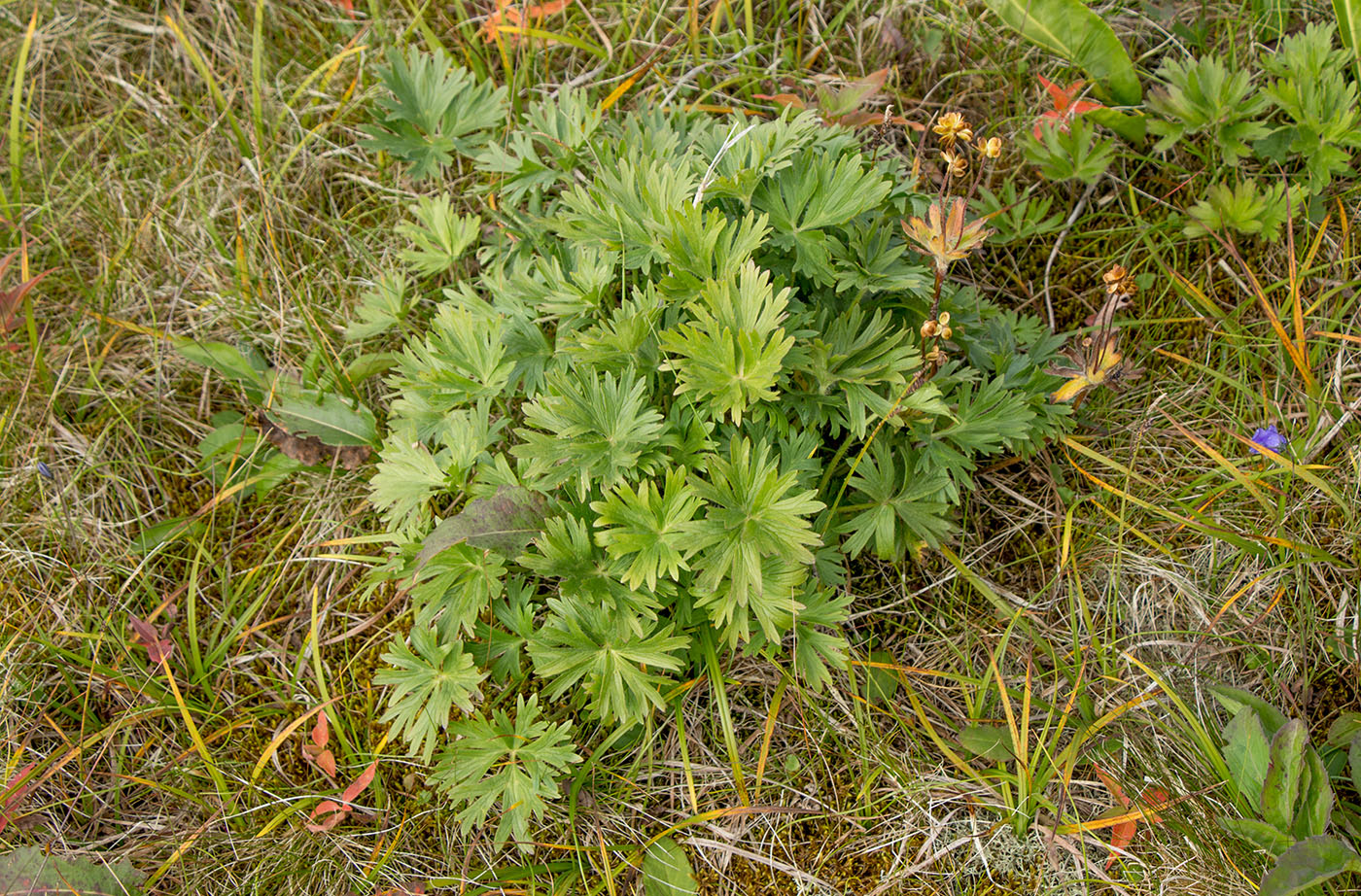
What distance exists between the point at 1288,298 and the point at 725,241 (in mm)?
1687

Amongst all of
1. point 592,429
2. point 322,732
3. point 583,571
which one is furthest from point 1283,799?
point 322,732

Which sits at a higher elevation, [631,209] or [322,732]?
[631,209]

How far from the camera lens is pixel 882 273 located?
7.32 ft

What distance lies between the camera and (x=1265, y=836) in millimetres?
2037

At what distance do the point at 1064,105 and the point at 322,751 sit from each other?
287 centimetres

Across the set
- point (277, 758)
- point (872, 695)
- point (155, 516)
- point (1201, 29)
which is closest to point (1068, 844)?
point (872, 695)

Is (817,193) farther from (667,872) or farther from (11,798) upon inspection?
(11,798)

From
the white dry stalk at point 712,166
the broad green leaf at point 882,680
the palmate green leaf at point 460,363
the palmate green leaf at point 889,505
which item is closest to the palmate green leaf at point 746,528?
the palmate green leaf at point 889,505

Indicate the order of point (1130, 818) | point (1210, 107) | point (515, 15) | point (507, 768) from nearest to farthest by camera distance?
point (1130, 818) → point (507, 768) → point (1210, 107) → point (515, 15)

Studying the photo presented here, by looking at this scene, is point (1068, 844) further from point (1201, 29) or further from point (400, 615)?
point (1201, 29)

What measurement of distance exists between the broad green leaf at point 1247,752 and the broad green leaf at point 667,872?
1331 mm

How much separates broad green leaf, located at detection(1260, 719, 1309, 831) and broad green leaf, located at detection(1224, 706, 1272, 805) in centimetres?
3

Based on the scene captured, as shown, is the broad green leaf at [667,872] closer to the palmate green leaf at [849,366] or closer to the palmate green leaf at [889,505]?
the palmate green leaf at [889,505]

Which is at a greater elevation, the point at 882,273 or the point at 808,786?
the point at 882,273
